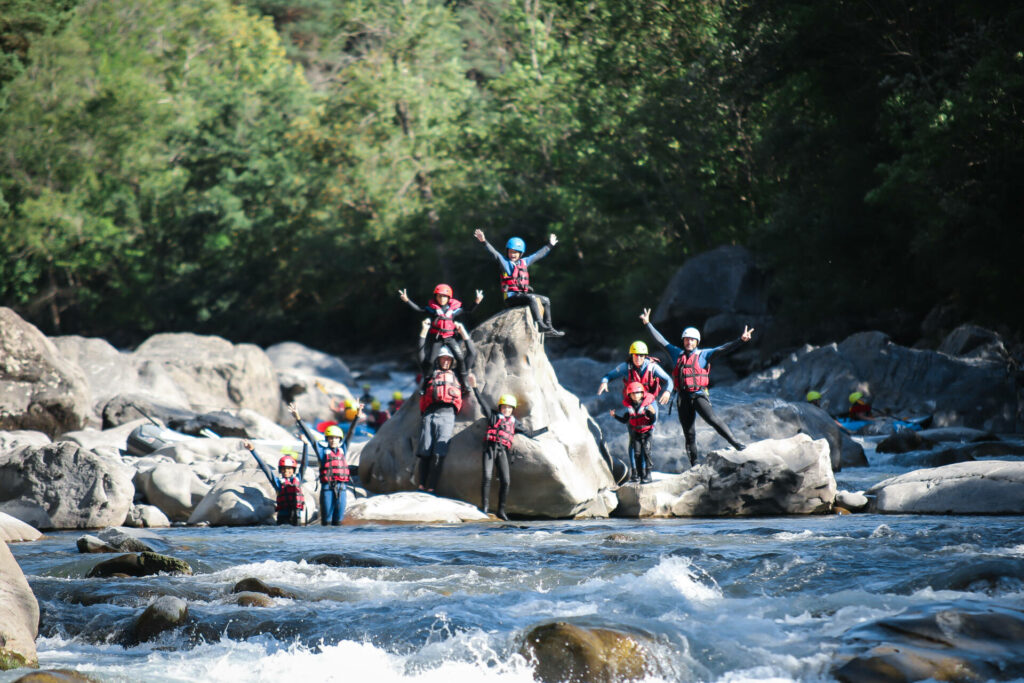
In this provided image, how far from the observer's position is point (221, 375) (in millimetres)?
24828

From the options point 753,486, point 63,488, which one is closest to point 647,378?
point 753,486

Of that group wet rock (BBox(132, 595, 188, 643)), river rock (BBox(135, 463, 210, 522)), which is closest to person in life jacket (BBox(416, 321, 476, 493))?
river rock (BBox(135, 463, 210, 522))

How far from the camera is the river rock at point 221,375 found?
2436cm

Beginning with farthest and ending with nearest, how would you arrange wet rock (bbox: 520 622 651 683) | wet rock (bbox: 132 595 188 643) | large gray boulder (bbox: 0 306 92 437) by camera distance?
1. large gray boulder (bbox: 0 306 92 437)
2. wet rock (bbox: 132 595 188 643)
3. wet rock (bbox: 520 622 651 683)

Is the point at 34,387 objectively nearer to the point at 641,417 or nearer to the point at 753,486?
the point at 641,417

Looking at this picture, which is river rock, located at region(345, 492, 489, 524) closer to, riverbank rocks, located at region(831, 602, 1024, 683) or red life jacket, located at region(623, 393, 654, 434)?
red life jacket, located at region(623, 393, 654, 434)

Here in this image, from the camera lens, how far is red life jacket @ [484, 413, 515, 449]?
10.8 m

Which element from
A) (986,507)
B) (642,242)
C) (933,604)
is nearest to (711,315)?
(642,242)

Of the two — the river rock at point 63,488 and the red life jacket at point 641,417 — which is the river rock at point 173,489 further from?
the red life jacket at point 641,417

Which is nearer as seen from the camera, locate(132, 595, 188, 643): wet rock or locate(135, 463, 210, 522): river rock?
locate(132, 595, 188, 643): wet rock

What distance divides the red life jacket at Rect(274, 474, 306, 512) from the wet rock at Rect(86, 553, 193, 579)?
3.47 m

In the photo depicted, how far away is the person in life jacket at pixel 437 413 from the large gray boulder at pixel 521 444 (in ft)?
0.42

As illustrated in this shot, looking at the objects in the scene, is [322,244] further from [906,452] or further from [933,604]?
[933,604]

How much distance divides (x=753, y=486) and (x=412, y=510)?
3321 millimetres
